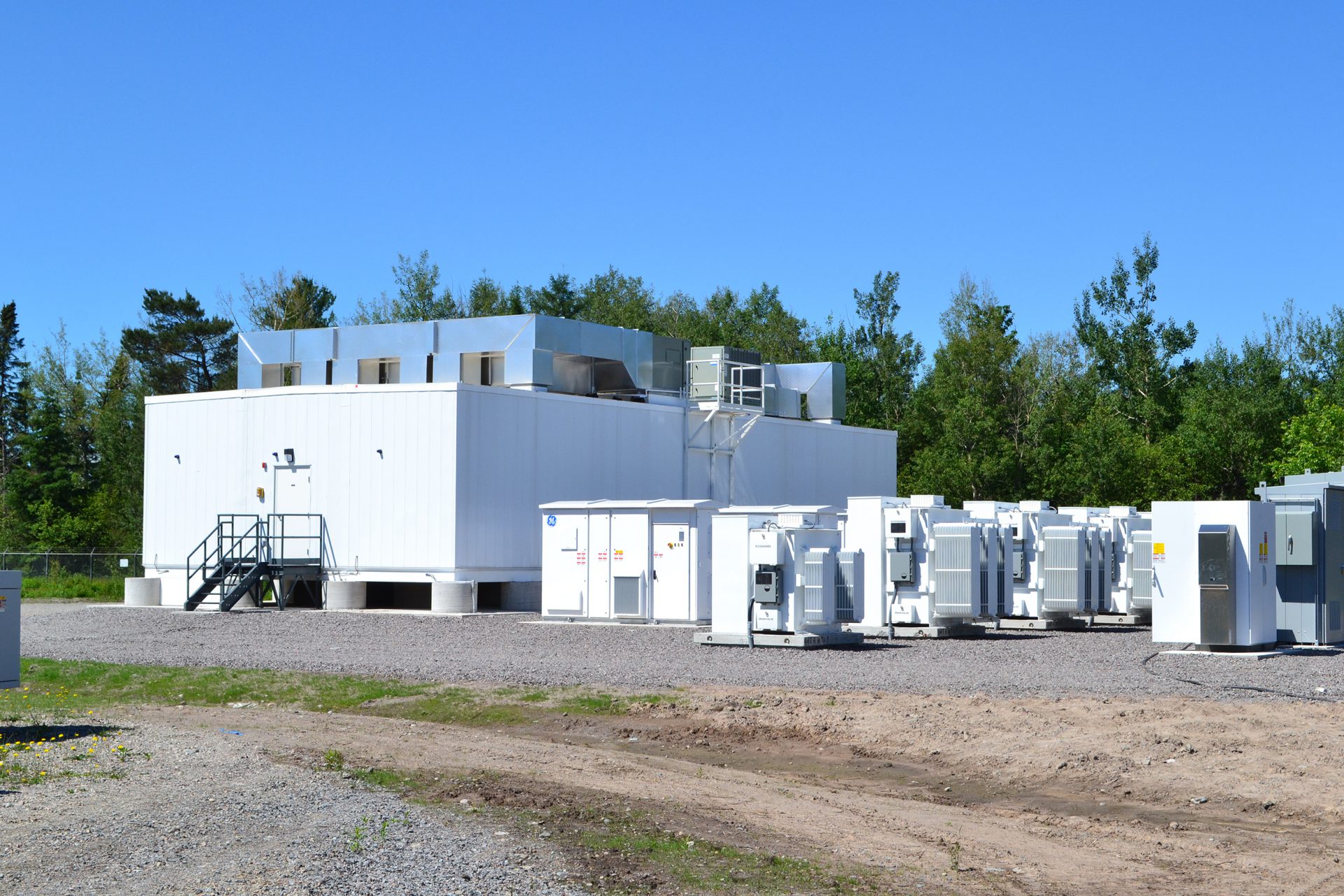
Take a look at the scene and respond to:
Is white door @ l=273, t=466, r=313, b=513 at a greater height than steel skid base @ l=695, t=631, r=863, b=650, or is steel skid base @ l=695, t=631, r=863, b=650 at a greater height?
white door @ l=273, t=466, r=313, b=513

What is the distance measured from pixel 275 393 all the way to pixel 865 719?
23.6 m

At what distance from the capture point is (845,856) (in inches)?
349

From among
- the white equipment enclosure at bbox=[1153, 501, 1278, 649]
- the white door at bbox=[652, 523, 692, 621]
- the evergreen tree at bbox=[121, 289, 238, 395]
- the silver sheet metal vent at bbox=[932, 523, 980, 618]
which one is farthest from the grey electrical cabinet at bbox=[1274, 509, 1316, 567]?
the evergreen tree at bbox=[121, 289, 238, 395]

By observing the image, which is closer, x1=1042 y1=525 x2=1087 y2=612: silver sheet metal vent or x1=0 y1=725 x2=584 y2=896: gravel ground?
x1=0 y1=725 x2=584 y2=896: gravel ground

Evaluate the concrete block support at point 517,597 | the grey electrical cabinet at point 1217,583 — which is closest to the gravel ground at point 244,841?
the grey electrical cabinet at point 1217,583

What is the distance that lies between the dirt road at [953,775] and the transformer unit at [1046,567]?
34.1ft

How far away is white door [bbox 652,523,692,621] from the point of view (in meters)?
27.9

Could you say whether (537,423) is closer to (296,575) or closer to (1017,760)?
(296,575)

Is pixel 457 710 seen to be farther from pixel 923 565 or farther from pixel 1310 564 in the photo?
pixel 1310 564

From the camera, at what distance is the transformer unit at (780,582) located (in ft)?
71.0

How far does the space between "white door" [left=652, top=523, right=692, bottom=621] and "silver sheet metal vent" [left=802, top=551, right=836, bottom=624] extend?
20.8ft

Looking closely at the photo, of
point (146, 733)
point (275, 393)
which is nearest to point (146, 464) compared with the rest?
point (275, 393)

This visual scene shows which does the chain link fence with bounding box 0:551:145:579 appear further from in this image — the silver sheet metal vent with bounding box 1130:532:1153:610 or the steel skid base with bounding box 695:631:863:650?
the silver sheet metal vent with bounding box 1130:532:1153:610

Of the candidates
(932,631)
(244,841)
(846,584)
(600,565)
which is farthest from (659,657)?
(244,841)
